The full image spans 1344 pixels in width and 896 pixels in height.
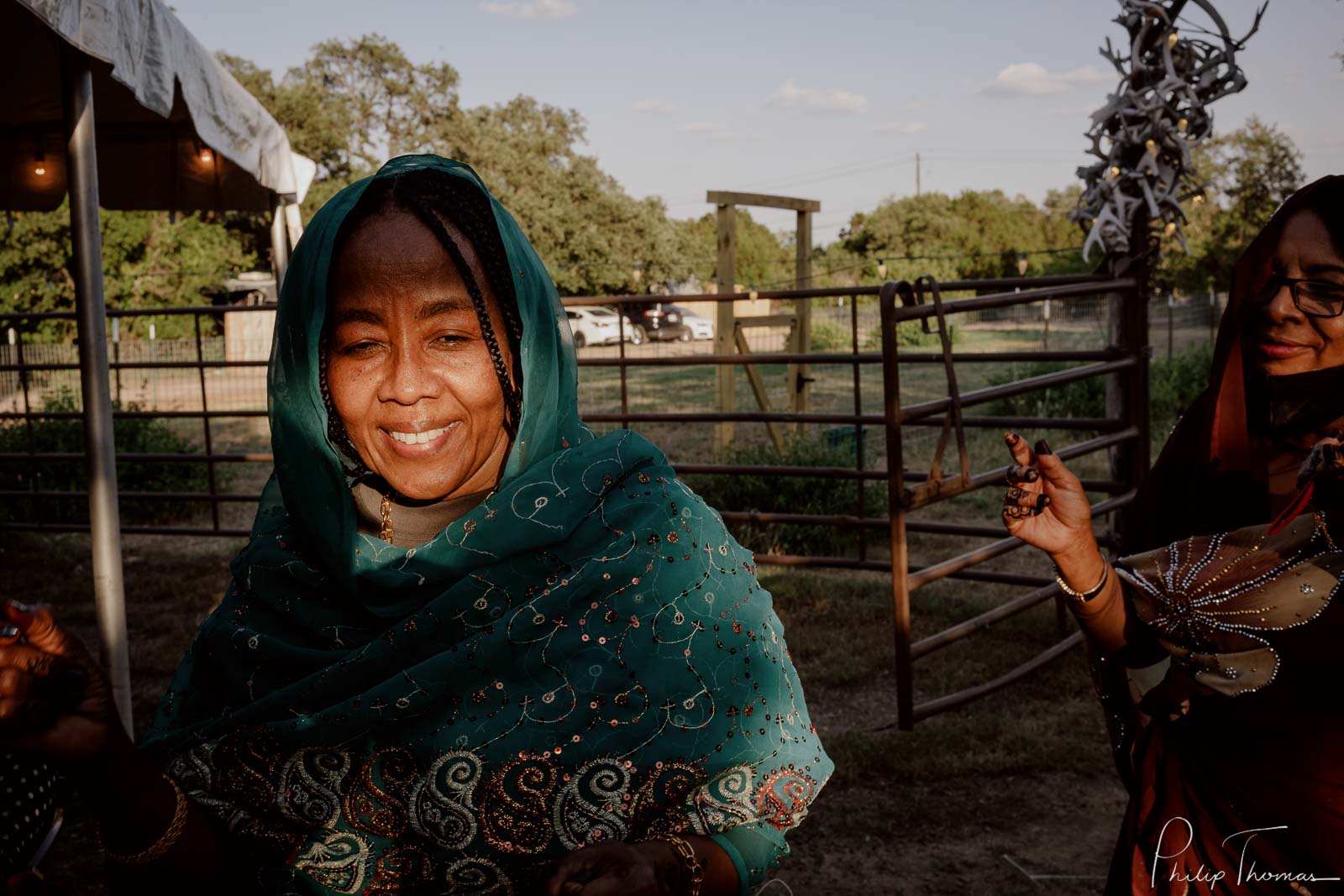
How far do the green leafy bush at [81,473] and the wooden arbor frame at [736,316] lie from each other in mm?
3933

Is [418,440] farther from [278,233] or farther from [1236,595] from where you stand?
[278,233]

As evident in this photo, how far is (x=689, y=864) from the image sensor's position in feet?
4.48

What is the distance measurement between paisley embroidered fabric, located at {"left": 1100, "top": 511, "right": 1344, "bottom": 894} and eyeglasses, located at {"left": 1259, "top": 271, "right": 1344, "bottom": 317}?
41 centimetres

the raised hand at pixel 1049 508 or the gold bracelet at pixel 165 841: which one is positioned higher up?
the raised hand at pixel 1049 508

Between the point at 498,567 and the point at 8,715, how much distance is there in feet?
2.03

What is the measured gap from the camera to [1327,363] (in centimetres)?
184

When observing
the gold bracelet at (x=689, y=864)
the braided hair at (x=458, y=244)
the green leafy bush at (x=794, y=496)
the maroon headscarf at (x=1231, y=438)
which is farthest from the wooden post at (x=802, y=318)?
the gold bracelet at (x=689, y=864)

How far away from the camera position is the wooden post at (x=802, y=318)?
736 cm

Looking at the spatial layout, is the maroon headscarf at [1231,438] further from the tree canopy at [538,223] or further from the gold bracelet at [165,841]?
the tree canopy at [538,223]

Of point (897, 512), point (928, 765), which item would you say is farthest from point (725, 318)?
point (928, 765)

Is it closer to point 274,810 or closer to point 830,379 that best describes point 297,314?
point 274,810

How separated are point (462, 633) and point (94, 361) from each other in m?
2.60

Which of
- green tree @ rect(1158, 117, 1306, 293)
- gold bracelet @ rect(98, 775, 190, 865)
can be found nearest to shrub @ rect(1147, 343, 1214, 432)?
green tree @ rect(1158, 117, 1306, 293)

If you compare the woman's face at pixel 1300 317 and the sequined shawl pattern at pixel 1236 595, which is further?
the woman's face at pixel 1300 317
